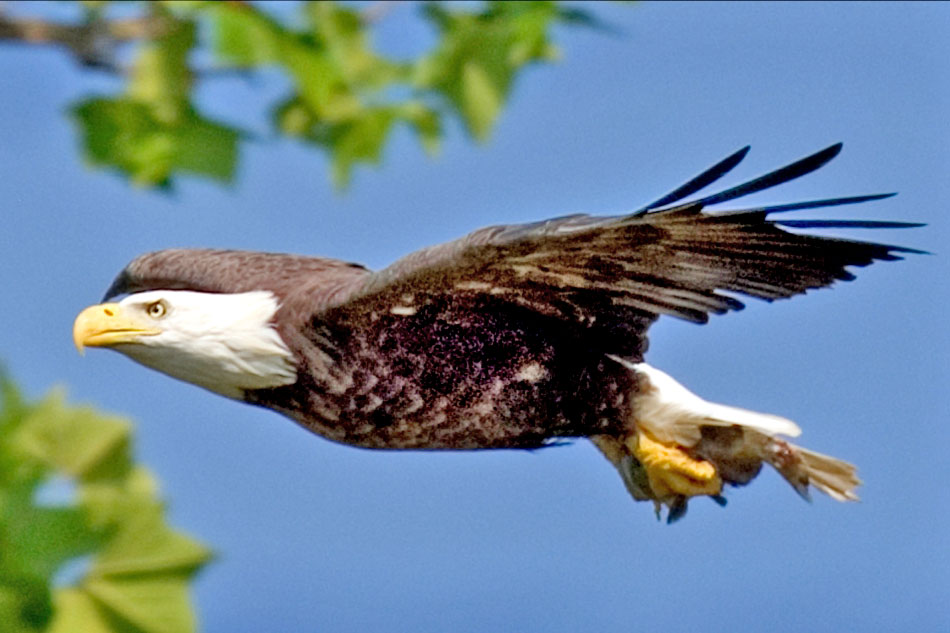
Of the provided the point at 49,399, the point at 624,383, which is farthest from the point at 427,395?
the point at 49,399

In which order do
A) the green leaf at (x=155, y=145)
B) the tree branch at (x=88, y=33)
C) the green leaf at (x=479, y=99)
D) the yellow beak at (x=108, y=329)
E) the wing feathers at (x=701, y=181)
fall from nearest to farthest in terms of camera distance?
1. the wing feathers at (x=701, y=181)
2. the yellow beak at (x=108, y=329)
3. the tree branch at (x=88, y=33)
4. the green leaf at (x=479, y=99)
5. the green leaf at (x=155, y=145)

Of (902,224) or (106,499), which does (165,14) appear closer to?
(106,499)

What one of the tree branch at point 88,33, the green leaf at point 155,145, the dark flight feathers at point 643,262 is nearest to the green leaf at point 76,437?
the green leaf at point 155,145

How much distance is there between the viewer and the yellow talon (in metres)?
2.96

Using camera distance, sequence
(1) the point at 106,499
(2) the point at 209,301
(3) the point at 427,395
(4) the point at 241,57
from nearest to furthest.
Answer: (3) the point at 427,395 → (2) the point at 209,301 → (4) the point at 241,57 → (1) the point at 106,499

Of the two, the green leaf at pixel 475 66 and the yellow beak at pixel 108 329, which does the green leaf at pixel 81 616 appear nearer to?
the yellow beak at pixel 108 329

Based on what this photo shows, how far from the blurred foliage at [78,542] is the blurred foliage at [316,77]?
0.67 m

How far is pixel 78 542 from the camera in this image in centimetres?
375

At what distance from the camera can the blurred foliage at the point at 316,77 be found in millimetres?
3645

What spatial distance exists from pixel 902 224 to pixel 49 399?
2.19 metres

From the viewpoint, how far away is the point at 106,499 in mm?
3820

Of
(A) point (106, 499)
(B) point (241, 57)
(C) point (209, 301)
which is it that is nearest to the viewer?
(C) point (209, 301)

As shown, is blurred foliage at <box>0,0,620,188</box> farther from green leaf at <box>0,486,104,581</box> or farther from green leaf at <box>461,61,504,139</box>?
green leaf at <box>0,486,104,581</box>

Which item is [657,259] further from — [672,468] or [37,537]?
[37,537]
